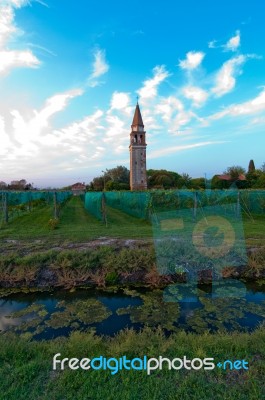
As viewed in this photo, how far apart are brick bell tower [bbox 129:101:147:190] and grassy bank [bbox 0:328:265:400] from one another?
45.2 meters

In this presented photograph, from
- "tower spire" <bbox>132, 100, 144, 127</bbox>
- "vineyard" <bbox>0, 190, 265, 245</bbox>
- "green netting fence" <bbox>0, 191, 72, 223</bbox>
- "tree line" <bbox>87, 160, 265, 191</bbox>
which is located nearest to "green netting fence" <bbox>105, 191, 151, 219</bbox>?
"vineyard" <bbox>0, 190, 265, 245</bbox>

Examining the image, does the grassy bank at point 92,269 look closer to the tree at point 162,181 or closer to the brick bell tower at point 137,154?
the brick bell tower at point 137,154

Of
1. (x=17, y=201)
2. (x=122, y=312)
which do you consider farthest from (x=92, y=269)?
(x=17, y=201)

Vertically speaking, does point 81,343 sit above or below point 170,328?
above

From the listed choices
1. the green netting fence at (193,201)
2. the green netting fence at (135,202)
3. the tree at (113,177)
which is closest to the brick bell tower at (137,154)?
the tree at (113,177)

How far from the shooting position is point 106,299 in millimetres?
5293

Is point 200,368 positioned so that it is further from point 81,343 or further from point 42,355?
point 42,355

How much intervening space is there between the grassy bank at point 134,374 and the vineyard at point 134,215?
5192mm

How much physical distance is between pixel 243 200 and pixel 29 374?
40.4 feet

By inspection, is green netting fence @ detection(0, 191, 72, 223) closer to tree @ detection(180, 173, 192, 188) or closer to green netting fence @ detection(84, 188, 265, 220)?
green netting fence @ detection(84, 188, 265, 220)

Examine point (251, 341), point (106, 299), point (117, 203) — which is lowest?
point (106, 299)

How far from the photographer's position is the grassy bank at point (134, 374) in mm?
Answer: 2324

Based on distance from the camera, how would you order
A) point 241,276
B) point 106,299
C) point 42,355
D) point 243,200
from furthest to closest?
point 243,200, point 241,276, point 106,299, point 42,355

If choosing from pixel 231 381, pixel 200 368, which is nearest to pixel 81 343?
pixel 200 368
